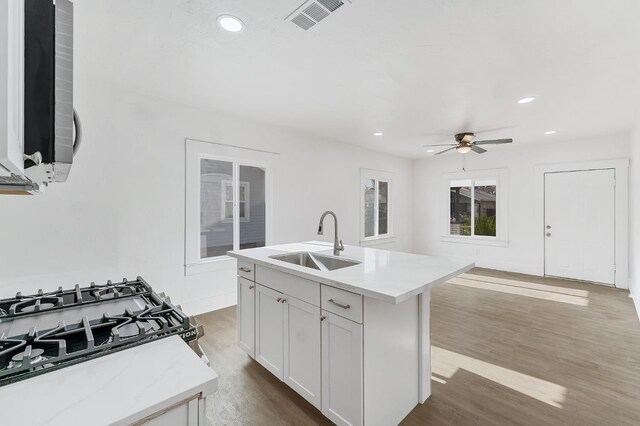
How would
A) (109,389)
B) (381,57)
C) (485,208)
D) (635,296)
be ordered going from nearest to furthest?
(109,389), (381,57), (635,296), (485,208)

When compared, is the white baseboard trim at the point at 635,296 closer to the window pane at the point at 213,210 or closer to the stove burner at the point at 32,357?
the window pane at the point at 213,210

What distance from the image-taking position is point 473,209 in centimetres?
642

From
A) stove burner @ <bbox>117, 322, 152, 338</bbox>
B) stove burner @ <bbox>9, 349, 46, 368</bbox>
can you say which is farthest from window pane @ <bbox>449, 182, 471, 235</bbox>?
stove burner @ <bbox>9, 349, 46, 368</bbox>

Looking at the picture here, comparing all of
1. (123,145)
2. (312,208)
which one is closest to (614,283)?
(312,208)

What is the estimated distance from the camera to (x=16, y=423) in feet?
1.88

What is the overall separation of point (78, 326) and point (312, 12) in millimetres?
1977

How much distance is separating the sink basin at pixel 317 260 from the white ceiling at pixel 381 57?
64.1 inches

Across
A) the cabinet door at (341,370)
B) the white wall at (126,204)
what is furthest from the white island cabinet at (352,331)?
the white wall at (126,204)

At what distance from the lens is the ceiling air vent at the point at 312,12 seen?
5.64 ft

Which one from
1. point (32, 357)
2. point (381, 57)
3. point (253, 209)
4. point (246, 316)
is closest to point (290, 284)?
point (246, 316)

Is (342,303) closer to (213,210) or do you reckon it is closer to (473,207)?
(213,210)

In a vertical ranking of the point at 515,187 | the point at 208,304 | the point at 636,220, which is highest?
the point at 515,187

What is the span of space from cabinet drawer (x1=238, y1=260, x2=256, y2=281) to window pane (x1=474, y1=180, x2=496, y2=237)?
5.66 meters

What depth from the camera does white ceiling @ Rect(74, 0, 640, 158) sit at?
1.81 metres
